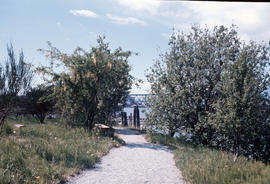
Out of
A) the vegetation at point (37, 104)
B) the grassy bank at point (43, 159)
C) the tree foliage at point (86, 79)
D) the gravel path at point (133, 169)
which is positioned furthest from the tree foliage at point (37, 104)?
the gravel path at point (133, 169)

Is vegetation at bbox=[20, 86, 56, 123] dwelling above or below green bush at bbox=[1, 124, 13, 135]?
above

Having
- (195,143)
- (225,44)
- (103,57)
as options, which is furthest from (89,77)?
(225,44)

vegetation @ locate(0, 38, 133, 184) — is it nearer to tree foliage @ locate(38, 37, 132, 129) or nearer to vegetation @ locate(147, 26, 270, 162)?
tree foliage @ locate(38, 37, 132, 129)

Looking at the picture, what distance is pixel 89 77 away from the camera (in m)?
12.6

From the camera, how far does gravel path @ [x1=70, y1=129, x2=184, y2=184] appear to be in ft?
19.9

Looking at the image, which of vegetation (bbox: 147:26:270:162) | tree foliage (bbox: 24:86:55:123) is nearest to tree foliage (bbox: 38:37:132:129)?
vegetation (bbox: 147:26:270:162)

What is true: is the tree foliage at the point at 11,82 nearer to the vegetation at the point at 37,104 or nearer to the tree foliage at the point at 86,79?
the tree foliage at the point at 86,79

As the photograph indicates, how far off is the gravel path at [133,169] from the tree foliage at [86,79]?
4042 mm

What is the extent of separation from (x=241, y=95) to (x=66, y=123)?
939cm

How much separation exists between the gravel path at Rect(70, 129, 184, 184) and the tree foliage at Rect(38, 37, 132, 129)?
13.3 ft

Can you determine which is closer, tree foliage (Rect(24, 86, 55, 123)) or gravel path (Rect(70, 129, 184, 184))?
gravel path (Rect(70, 129, 184, 184))

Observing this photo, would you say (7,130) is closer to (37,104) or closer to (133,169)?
(133,169)

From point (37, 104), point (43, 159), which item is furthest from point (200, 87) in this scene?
point (37, 104)

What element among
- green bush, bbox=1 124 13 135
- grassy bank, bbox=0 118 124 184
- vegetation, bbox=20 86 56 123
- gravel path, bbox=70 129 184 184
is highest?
vegetation, bbox=20 86 56 123
